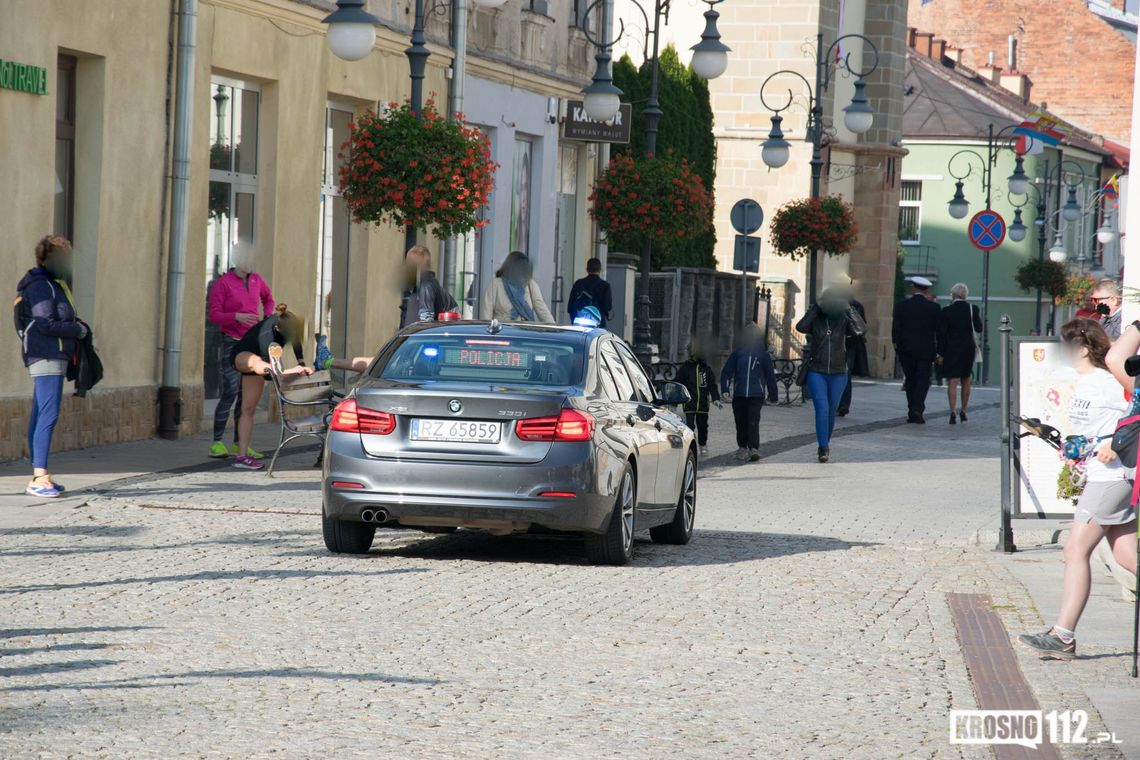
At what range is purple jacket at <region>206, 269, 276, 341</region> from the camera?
56.6 feet

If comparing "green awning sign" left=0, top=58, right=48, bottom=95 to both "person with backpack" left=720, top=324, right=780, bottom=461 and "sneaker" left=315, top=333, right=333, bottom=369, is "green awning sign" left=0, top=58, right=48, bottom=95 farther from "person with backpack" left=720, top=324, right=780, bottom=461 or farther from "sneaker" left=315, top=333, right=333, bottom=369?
"person with backpack" left=720, top=324, right=780, bottom=461

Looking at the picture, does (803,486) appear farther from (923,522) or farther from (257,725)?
(257,725)

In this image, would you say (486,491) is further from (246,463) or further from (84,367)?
(246,463)

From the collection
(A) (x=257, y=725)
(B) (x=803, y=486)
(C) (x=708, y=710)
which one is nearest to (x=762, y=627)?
(C) (x=708, y=710)

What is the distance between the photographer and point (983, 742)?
682 cm

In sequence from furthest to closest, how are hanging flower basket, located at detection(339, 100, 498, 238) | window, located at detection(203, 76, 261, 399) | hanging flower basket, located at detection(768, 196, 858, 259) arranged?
hanging flower basket, located at detection(768, 196, 858, 259)
window, located at detection(203, 76, 261, 399)
hanging flower basket, located at detection(339, 100, 498, 238)

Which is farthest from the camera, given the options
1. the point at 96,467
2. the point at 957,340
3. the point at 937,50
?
the point at 937,50

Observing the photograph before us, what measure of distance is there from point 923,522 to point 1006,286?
58.7m

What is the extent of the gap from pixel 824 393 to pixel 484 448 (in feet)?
32.5

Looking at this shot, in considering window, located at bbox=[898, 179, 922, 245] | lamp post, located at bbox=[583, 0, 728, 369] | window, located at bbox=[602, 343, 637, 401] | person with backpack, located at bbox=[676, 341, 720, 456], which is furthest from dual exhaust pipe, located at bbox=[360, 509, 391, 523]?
window, located at bbox=[898, 179, 922, 245]

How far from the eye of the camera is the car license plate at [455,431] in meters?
10.7

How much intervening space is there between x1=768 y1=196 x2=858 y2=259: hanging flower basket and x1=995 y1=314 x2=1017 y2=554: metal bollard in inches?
939

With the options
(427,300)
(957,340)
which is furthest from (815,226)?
(427,300)

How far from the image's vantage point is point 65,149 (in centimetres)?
1711
